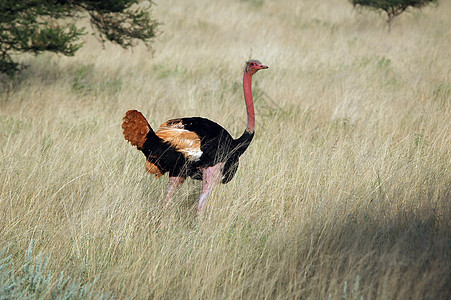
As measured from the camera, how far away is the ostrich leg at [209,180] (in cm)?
385

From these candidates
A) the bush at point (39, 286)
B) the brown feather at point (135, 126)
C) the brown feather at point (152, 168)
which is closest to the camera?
the bush at point (39, 286)

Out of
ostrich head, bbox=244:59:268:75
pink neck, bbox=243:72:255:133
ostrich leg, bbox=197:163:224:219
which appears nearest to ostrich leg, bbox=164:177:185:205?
ostrich leg, bbox=197:163:224:219

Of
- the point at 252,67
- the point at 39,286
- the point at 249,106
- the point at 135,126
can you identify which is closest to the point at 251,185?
the point at 249,106

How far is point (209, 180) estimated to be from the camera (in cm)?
389

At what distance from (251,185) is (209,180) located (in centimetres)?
61

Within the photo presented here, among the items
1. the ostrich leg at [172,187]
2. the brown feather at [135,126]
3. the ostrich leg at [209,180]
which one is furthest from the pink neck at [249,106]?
the brown feather at [135,126]

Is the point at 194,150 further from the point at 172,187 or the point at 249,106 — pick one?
the point at 249,106

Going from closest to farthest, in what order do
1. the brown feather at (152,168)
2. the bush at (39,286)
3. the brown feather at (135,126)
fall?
the bush at (39,286) → the brown feather at (135,126) → the brown feather at (152,168)

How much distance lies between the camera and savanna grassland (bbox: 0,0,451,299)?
298cm

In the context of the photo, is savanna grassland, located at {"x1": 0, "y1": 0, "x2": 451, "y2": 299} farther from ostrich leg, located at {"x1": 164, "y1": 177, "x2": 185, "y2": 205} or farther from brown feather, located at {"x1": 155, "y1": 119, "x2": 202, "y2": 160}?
brown feather, located at {"x1": 155, "y1": 119, "x2": 202, "y2": 160}

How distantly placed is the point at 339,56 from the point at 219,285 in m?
8.42

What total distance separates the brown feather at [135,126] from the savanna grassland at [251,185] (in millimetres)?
502

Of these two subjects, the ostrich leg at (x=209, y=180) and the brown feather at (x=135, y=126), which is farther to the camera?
the ostrich leg at (x=209, y=180)

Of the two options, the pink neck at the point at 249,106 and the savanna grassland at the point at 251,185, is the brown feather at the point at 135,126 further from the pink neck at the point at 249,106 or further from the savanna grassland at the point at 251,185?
the pink neck at the point at 249,106
